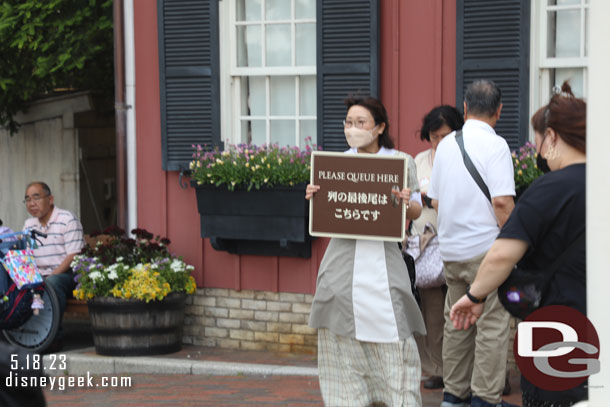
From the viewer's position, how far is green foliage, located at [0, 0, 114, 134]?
30.3 ft

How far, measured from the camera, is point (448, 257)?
606cm

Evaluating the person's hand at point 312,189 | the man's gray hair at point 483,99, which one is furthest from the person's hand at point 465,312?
the man's gray hair at point 483,99

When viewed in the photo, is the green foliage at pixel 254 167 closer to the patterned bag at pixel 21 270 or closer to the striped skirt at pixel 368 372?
the patterned bag at pixel 21 270

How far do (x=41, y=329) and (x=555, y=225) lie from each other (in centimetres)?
599

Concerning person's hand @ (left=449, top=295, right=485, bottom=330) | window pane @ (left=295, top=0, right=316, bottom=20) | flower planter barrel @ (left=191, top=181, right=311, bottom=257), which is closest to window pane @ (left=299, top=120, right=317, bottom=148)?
flower planter barrel @ (left=191, top=181, right=311, bottom=257)

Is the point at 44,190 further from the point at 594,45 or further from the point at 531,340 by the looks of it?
the point at 594,45

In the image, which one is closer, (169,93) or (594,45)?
(594,45)

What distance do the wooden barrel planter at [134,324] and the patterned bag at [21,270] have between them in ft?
1.61

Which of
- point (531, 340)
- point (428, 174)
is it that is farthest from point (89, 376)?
point (531, 340)

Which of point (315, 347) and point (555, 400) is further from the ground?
point (555, 400)

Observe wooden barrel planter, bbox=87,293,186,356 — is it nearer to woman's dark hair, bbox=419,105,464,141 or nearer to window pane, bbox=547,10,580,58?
woman's dark hair, bbox=419,105,464,141

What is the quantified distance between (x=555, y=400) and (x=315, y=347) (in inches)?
186

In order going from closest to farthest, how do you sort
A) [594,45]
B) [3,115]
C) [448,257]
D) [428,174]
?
[594,45] < [448,257] < [428,174] < [3,115]

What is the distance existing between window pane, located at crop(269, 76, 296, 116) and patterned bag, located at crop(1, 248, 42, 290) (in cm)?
239
